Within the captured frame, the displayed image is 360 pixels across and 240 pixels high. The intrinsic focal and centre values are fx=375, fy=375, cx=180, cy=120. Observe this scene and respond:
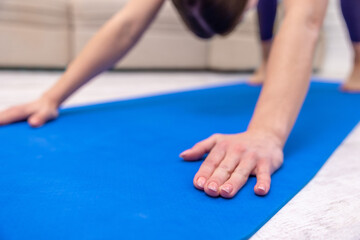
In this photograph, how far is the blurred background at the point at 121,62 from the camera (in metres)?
2.10

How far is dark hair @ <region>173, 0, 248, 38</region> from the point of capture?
1.03 meters

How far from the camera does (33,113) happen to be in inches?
37.8

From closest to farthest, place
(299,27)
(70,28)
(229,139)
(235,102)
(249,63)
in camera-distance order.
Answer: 1. (229,139)
2. (299,27)
3. (235,102)
4. (70,28)
5. (249,63)

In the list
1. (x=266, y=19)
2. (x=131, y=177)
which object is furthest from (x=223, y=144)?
(x=266, y=19)

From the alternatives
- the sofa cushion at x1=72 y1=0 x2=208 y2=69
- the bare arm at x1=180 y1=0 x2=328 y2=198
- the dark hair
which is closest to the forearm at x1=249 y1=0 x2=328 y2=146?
the bare arm at x1=180 y1=0 x2=328 y2=198

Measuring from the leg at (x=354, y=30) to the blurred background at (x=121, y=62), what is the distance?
0.71 metres

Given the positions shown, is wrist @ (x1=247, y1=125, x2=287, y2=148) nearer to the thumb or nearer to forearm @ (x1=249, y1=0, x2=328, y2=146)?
forearm @ (x1=249, y1=0, x2=328, y2=146)

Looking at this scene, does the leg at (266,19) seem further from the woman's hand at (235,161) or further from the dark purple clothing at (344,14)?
the woman's hand at (235,161)

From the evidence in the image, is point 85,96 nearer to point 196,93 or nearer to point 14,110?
point 196,93

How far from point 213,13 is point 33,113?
566 millimetres

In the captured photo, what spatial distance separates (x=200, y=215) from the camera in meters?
0.47

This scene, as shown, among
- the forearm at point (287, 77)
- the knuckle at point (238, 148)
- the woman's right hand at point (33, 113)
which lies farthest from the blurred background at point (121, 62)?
the knuckle at point (238, 148)

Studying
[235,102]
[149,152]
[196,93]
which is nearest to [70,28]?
[196,93]

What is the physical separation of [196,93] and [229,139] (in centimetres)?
91
